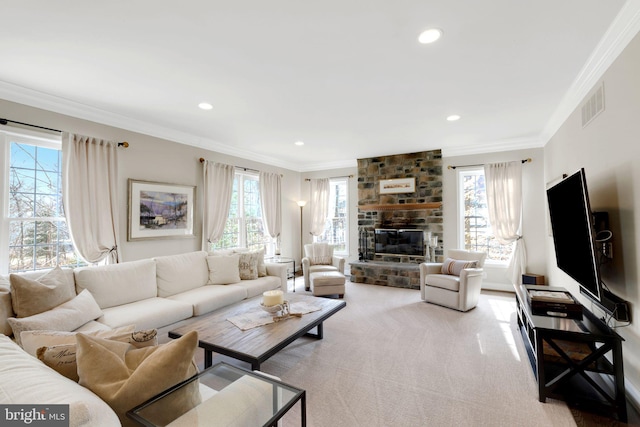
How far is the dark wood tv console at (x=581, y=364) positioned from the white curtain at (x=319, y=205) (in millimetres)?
4742

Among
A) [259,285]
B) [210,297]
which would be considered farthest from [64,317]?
[259,285]

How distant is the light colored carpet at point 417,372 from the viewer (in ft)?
6.34

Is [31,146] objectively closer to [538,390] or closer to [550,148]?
[538,390]

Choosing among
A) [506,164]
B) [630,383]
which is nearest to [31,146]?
[630,383]

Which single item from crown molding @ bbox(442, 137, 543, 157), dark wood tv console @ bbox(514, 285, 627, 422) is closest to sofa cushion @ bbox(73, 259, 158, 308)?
dark wood tv console @ bbox(514, 285, 627, 422)

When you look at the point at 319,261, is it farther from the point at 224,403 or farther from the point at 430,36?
the point at 224,403

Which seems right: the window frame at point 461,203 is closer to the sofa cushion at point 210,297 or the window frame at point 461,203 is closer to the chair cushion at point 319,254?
the chair cushion at point 319,254

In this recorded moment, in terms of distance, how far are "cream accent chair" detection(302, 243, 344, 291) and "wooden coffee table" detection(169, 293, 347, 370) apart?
93.2 inches

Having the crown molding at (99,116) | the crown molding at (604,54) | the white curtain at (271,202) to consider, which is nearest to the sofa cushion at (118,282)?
the crown molding at (99,116)

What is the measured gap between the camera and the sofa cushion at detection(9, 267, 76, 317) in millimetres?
2076

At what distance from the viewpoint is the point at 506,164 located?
4.95 meters

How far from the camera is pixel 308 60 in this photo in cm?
239

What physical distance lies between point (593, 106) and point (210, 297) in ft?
14.1

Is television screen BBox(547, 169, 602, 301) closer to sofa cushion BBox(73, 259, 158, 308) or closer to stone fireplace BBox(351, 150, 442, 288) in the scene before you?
stone fireplace BBox(351, 150, 442, 288)
